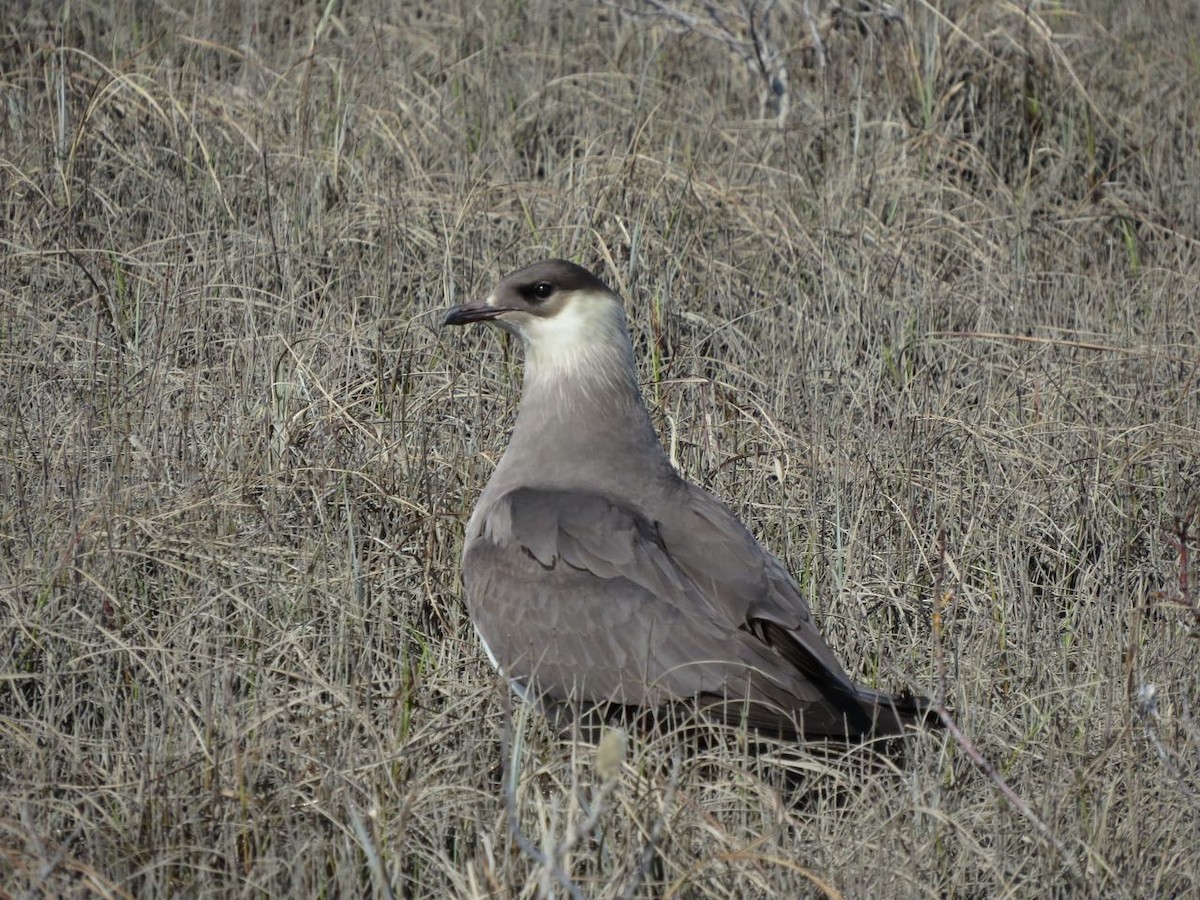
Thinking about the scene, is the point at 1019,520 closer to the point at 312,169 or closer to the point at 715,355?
the point at 715,355

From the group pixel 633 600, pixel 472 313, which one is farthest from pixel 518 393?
pixel 633 600

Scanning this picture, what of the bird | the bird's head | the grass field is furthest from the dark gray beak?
the grass field

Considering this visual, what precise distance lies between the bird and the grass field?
0.42 feet

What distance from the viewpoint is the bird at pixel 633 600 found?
3531mm

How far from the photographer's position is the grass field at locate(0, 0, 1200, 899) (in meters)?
3.15

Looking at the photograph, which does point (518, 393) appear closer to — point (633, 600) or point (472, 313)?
point (472, 313)

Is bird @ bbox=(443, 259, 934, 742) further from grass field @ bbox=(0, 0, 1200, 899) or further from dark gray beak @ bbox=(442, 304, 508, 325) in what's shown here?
dark gray beak @ bbox=(442, 304, 508, 325)

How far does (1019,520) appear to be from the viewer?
14.6 feet

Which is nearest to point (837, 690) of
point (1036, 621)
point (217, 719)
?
point (1036, 621)

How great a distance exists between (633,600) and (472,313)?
106cm

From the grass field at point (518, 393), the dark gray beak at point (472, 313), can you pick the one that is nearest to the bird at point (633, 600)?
the grass field at point (518, 393)

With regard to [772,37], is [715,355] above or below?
below

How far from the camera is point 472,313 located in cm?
429

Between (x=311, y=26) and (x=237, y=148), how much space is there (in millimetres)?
1350
